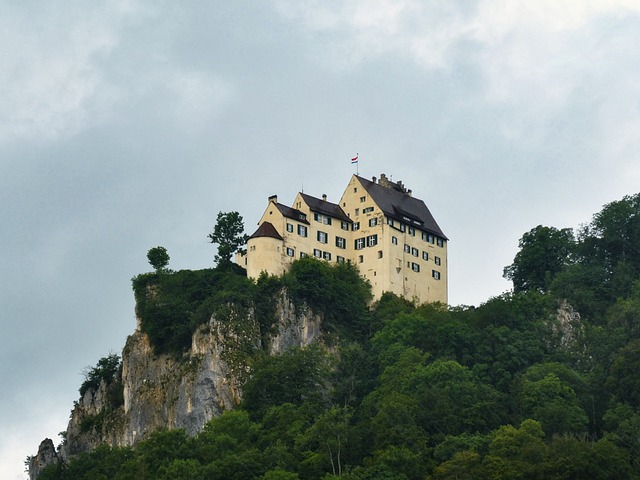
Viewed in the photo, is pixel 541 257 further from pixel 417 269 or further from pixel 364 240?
pixel 364 240

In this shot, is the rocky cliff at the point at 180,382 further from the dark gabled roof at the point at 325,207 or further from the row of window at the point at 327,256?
the dark gabled roof at the point at 325,207

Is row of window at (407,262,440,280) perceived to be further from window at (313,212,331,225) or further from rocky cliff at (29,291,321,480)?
rocky cliff at (29,291,321,480)

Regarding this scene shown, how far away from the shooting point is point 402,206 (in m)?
138

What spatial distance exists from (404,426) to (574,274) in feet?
93.8

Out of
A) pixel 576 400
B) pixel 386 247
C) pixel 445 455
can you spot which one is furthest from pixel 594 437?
pixel 386 247

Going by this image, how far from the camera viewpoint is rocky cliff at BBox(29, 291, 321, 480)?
118 metres

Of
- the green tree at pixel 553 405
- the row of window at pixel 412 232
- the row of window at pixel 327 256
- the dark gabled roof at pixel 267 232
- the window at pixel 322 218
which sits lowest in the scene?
the green tree at pixel 553 405

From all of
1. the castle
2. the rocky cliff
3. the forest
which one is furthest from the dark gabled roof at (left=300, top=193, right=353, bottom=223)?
the rocky cliff

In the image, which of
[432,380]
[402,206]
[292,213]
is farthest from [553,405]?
[402,206]

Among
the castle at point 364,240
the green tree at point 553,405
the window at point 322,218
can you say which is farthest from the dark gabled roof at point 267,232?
the green tree at point 553,405

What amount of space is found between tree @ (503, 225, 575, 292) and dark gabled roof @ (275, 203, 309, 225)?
19048mm

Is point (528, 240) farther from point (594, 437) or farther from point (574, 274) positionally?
point (594, 437)

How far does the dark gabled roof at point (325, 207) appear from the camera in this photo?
133 metres

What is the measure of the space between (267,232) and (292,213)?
12.5 ft
